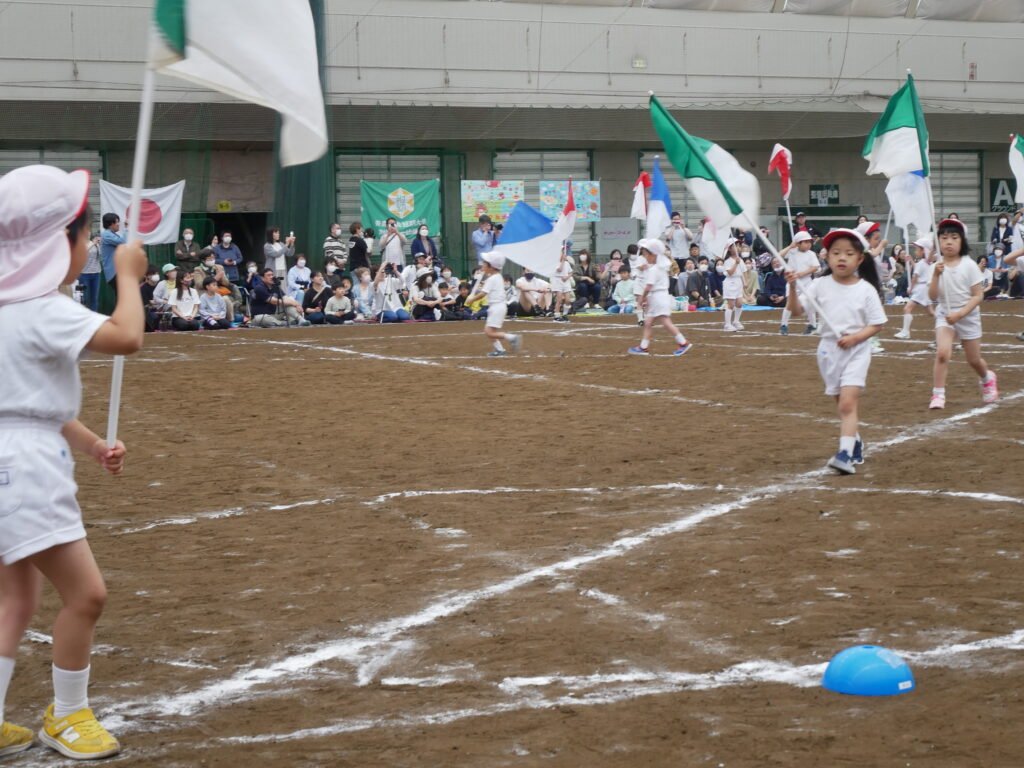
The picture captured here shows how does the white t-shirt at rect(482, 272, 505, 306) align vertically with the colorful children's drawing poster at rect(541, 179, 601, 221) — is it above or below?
below

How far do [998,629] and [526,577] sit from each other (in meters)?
2.19

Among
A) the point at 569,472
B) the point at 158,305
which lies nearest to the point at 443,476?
the point at 569,472

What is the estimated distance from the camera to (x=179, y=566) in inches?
286

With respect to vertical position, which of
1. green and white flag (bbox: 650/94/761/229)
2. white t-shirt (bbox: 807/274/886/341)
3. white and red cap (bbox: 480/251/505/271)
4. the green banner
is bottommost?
white t-shirt (bbox: 807/274/886/341)

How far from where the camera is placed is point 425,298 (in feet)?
103

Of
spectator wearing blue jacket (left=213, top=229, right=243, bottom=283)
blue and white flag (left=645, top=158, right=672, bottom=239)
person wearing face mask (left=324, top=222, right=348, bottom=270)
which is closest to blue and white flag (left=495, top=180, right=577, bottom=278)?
blue and white flag (left=645, top=158, right=672, bottom=239)

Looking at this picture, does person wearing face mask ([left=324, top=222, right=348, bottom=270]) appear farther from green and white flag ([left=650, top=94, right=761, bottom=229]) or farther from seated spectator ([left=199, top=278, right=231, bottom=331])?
green and white flag ([left=650, top=94, right=761, bottom=229])

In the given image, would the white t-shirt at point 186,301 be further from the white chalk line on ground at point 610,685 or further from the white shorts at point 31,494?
the white shorts at point 31,494

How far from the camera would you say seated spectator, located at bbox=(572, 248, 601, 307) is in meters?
34.4

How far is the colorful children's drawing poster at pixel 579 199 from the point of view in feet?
126

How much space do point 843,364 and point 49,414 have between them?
673cm

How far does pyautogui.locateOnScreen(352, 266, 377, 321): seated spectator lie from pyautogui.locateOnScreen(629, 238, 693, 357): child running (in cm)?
1157

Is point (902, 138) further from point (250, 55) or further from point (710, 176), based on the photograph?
point (250, 55)

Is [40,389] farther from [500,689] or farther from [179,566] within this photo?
[179,566]
